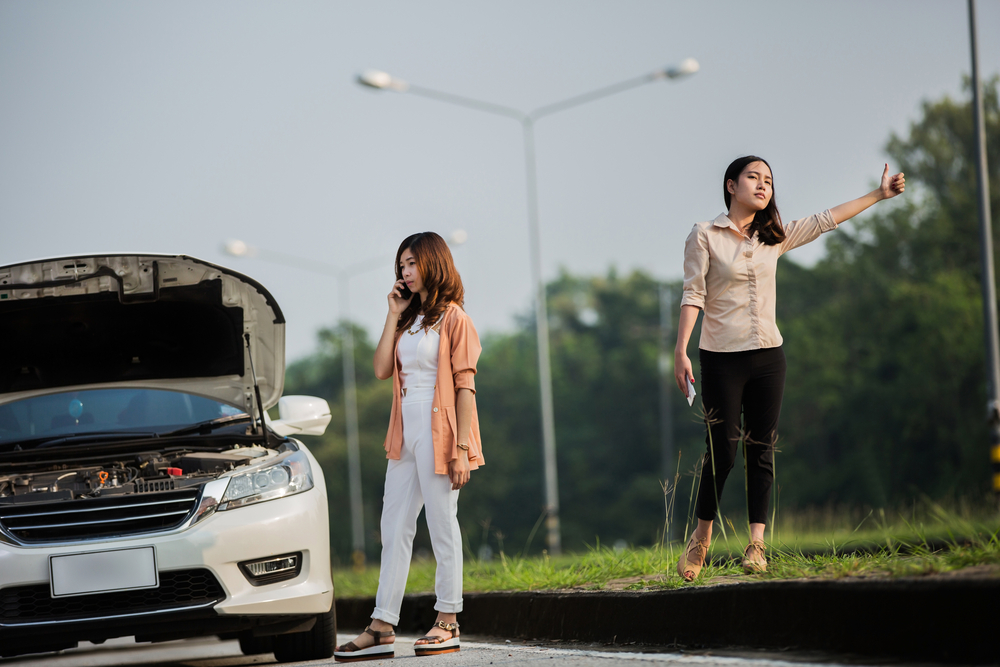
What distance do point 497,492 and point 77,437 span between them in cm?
5811

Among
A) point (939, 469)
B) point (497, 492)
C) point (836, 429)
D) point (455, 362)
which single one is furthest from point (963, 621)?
point (497, 492)

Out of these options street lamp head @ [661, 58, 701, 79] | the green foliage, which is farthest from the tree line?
street lamp head @ [661, 58, 701, 79]

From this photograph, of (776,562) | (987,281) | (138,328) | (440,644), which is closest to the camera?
(776,562)

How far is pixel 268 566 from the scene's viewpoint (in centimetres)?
471

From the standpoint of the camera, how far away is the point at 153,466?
5.09 m

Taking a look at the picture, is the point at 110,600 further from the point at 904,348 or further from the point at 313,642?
the point at 904,348

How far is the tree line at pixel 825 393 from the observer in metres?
38.3

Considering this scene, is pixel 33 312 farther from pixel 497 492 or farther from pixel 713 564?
pixel 497 492

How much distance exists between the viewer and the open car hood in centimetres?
539

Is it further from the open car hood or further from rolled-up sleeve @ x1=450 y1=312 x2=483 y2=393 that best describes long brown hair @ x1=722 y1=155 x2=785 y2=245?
the open car hood

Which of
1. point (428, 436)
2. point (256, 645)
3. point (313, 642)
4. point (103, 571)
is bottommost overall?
point (256, 645)

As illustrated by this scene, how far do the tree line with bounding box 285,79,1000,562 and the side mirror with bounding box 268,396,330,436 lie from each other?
15889 millimetres

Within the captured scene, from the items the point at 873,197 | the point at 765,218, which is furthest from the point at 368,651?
the point at 873,197

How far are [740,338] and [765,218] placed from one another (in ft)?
1.87
